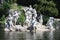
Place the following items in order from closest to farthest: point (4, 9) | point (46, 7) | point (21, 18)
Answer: point (21, 18) → point (4, 9) → point (46, 7)

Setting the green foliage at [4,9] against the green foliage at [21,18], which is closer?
the green foliage at [21,18]

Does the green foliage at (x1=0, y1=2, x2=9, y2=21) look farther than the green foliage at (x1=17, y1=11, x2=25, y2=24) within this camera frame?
Yes

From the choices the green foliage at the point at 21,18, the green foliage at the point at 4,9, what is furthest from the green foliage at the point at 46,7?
the green foliage at the point at 4,9

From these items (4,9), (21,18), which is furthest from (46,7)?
(4,9)

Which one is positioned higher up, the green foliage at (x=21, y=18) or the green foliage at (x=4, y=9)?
the green foliage at (x=4, y=9)

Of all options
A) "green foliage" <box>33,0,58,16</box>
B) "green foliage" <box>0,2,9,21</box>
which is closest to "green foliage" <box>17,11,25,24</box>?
"green foliage" <box>0,2,9,21</box>

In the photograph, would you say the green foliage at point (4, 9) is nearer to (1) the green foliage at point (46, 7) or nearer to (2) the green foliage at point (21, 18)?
(2) the green foliage at point (21, 18)

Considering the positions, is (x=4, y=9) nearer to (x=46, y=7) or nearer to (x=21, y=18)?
(x=21, y=18)

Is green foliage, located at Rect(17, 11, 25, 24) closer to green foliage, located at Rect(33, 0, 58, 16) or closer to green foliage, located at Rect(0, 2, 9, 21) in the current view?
green foliage, located at Rect(0, 2, 9, 21)

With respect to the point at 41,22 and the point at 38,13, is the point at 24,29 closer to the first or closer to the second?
the point at 41,22

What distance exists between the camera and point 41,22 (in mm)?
55031

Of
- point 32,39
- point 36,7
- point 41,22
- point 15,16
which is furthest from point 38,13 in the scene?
point 32,39

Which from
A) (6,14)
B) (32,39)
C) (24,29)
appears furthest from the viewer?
(6,14)

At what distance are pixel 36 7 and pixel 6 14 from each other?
534cm
